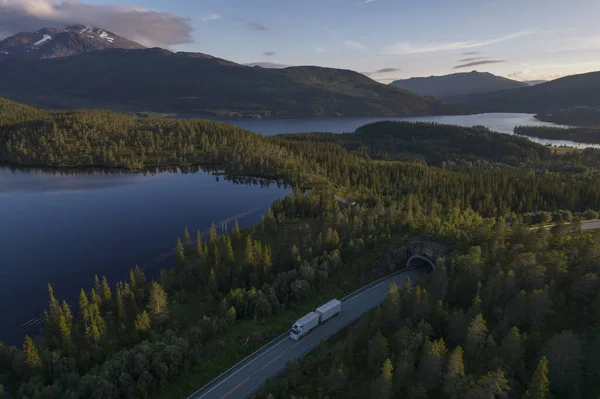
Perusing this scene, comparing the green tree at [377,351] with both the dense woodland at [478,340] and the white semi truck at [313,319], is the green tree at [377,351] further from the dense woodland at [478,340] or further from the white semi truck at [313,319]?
the white semi truck at [313,319]

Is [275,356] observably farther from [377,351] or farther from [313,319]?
[377,351]

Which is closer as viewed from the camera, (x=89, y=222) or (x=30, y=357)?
(x=30, y=357)

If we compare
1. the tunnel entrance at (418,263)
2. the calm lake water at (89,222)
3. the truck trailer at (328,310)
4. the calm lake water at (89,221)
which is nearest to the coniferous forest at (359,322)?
the truck trailer at (328,310)

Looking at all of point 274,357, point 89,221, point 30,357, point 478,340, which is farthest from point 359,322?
point 89,221

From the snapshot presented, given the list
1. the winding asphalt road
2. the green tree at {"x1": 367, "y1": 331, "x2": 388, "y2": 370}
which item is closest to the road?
the winding asphalt road

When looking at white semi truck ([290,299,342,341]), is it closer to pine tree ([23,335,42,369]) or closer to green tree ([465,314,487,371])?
green tree ([465,314,487,371])

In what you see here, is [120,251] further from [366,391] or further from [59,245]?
[366,391]

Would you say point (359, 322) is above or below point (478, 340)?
below

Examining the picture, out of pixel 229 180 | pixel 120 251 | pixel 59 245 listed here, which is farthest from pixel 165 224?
pixel 229 180

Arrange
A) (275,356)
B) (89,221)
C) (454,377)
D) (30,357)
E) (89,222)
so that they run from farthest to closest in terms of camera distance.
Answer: (89,221) < (89,222) < (275,356) < (30,357) < (454,377)
